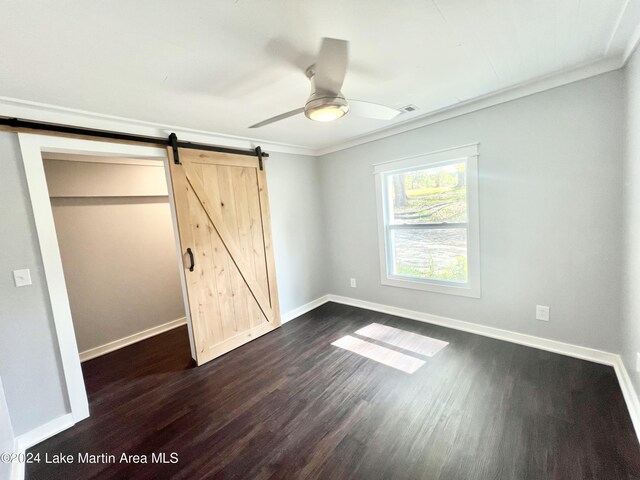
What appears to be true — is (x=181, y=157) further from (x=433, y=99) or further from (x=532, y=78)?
(x=532, y=78)

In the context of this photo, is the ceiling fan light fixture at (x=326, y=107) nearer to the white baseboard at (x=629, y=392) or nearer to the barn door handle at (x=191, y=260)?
the barn door handle at (x=191, y=260)

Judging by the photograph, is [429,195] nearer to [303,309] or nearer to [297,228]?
[297,228]

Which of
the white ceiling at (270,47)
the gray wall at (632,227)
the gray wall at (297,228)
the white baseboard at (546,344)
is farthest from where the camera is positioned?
the gray wall at (297,228)

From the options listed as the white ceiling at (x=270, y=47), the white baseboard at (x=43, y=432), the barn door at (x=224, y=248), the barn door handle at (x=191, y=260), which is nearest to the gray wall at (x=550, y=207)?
the white ceiling at (x=270, y=47)

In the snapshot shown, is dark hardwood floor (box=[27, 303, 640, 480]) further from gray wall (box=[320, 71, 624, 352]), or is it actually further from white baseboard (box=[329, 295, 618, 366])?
gray wall (box=[320, 71, 624, 352])

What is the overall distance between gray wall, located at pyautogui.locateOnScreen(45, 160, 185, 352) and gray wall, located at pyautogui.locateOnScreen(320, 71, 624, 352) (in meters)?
3.50

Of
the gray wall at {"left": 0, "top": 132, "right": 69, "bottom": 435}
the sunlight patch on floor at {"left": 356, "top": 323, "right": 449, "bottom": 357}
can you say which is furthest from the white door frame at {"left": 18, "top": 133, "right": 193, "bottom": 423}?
the sunlight patch on floor at {"left": 356, "top": 323, "right": 449, "bottom": 357}

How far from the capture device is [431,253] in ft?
10.8

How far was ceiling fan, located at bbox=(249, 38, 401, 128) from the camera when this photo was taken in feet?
4.48

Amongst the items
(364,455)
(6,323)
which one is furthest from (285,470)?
(6,323)

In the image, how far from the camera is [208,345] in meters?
2.88

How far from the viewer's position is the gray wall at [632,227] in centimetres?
168

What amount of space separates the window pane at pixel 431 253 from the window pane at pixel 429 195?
6.2 inches

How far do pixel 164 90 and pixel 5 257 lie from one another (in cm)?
160
